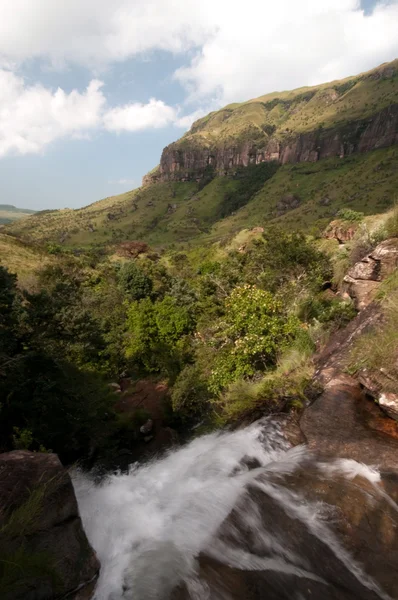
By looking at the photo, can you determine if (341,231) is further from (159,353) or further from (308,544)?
(308,544)

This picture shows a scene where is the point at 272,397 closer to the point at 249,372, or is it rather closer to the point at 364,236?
the point at 249,372

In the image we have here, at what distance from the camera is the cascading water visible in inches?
202

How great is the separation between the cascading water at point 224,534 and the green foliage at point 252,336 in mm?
3852

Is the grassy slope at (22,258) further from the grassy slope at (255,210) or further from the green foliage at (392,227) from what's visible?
the grassy slope at (255,210)

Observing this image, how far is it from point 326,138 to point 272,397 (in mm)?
191636

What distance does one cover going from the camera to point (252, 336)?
1254 cm

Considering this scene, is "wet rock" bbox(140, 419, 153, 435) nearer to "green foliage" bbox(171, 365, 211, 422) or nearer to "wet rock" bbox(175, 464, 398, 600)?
"green foliage" bbox(171, 365, 211, 422)

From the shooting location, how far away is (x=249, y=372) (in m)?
12.4

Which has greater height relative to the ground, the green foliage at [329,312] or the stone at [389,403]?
the stone at [389,403]

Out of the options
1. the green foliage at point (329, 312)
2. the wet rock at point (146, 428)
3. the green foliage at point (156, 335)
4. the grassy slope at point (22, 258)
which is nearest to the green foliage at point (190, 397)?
the wet rock at point (146, 428)

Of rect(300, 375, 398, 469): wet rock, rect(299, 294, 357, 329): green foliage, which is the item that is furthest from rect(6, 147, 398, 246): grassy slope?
rect(300, 375, 398, 469): wet rock

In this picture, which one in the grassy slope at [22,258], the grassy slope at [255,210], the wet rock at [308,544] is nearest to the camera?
the wet rock at [308,544]

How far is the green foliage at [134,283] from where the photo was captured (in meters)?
42.3

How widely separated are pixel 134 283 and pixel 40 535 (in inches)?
1544
